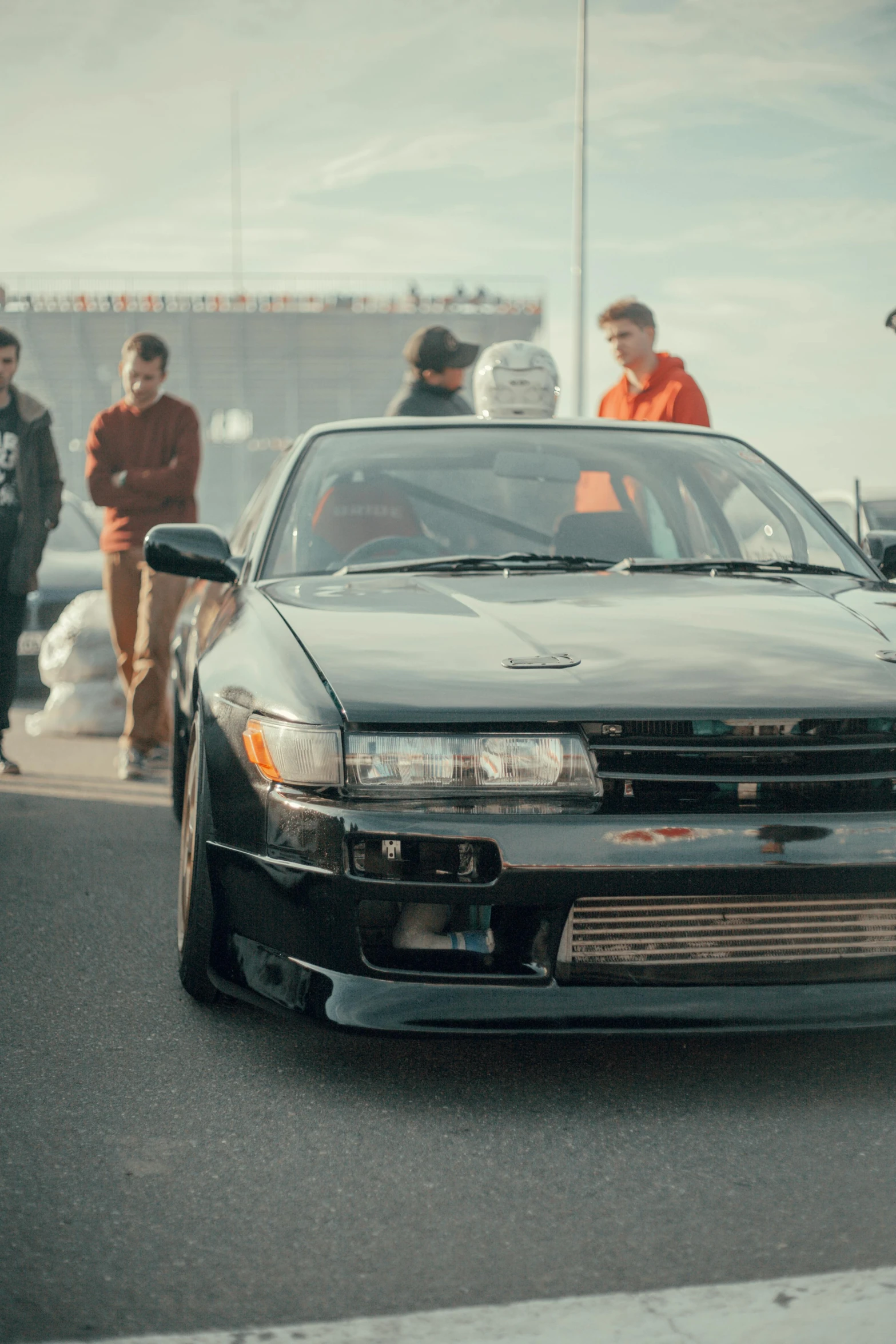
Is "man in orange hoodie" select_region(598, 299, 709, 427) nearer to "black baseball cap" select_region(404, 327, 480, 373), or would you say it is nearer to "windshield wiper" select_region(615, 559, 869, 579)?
"black baseball cap" select_region(404, 327, 480, 373)

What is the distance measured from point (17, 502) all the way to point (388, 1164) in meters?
5.00

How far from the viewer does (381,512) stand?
4215 mm

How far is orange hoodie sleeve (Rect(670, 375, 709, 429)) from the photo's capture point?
6230 millimetres

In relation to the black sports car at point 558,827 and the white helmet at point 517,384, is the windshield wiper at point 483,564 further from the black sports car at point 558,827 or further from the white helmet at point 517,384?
the white helmet at point 517,384

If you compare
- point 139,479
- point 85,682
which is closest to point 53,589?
point 85,682

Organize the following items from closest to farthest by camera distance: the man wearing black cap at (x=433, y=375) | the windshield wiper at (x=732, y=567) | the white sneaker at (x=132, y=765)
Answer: the windshield wiper at (x=732, y=567), the man wearing black cap at (x=433, y=375), the white sneaker at (x=132, y=765)

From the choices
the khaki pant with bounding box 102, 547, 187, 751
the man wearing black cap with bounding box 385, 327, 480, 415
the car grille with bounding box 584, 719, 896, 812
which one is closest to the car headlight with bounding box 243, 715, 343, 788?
the car grille with bounding box 584, 719, 896, 812

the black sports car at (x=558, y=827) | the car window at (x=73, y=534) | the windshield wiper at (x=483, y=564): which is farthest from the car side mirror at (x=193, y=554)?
the car window at (x=73, y=534)

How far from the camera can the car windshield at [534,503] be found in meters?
4.11

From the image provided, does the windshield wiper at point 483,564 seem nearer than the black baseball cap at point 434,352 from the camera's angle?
Yes

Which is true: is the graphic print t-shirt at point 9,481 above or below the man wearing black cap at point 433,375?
below

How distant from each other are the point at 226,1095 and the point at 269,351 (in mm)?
59319

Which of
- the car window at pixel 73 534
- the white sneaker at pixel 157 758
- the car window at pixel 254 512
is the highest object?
the car window at pixel 254 512

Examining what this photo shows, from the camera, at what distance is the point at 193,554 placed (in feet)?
13.7
